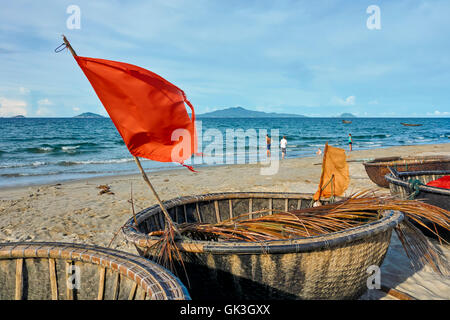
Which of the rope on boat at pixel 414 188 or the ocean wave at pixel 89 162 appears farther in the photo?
the ocean wave at pixel 89 162

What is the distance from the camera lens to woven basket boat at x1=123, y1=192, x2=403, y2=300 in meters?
2.38

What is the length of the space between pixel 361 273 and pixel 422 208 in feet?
3.43

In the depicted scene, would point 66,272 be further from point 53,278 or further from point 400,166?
point 400,166

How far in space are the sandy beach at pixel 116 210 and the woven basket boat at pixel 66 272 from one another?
2.43 meters

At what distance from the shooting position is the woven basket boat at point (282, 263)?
93.7 inches

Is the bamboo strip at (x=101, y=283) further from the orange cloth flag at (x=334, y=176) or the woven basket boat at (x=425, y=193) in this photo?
the woven basket boat at (x=425, y=193)

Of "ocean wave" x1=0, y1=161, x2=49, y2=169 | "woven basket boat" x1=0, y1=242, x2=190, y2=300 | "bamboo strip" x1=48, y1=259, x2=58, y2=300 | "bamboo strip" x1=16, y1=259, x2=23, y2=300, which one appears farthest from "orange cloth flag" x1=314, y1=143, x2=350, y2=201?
"ocean wave" x1=0, y1=161, x2=49, y2=169

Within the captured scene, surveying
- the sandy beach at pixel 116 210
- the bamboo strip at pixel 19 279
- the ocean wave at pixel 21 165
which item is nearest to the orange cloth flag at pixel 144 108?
the bamboo strip at pixel 19 279

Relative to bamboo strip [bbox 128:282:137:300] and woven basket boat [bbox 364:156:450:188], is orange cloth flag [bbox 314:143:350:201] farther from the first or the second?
woven basket boat [bbox 364:156:450:188]

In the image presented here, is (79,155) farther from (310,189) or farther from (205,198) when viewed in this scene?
(205,198)

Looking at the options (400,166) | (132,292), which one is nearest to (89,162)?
(400,166)

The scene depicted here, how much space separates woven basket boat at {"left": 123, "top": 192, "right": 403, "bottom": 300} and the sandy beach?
2.82ft

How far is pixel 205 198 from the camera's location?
4160 millimetres

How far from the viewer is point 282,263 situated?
2414 millimetres
